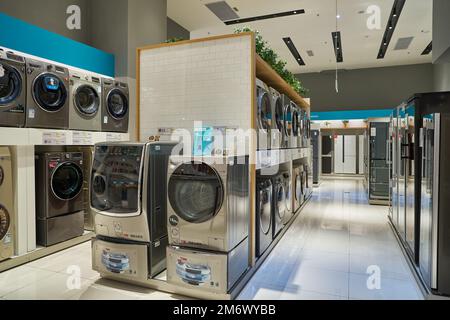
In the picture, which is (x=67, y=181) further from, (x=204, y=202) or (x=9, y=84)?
(x=204, y=202)

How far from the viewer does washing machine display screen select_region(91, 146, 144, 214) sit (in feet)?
9.07

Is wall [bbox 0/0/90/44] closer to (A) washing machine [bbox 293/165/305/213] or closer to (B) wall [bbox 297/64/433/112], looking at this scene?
(A) washing machine [bbox 293/165/305/213]

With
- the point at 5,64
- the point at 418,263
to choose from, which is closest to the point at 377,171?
the point at 418,263

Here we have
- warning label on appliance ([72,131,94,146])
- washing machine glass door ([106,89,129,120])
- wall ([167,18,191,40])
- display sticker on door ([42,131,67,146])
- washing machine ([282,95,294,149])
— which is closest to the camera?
display sticker on door ([42,131,67,146])

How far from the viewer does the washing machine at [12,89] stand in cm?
324

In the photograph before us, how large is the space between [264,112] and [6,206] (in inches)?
119

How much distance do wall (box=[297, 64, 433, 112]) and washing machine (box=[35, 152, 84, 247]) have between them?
11.4 m

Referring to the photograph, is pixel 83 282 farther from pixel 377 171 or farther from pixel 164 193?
pixel 377 171

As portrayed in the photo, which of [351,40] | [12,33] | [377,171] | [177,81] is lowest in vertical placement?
[377,171]

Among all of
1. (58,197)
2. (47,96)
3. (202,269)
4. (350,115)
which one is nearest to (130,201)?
(202,269)

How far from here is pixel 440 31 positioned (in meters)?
5.49

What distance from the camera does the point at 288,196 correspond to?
16.3ft

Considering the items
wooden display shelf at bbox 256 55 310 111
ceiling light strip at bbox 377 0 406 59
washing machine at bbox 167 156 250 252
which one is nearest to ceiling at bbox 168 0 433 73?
ceiling light strip at bbox 377 0 406 59
